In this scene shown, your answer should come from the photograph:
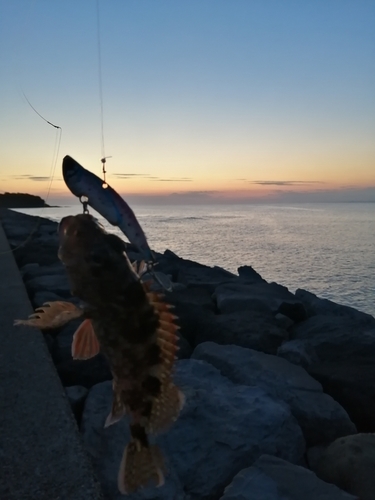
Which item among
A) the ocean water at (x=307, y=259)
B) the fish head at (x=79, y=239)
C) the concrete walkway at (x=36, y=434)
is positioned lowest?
the ocean water at (x=307, y=259)

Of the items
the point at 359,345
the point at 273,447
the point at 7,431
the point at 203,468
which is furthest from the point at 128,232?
the point at 359,345

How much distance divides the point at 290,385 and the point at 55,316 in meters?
4.30

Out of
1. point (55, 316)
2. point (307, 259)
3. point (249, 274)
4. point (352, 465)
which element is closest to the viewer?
point (55, 316)

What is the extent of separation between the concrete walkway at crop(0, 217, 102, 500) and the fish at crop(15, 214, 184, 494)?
3.81 ft

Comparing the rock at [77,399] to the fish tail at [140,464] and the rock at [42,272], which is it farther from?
the rock at [42,272]

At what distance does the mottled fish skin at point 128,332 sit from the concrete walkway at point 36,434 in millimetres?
1067

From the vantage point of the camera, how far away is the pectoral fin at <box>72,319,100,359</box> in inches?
80.4

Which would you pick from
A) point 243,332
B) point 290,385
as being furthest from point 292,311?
point 290,385

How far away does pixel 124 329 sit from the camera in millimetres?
1968

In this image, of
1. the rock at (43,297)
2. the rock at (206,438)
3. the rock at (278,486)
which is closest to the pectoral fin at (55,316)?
the rock at (206,438)

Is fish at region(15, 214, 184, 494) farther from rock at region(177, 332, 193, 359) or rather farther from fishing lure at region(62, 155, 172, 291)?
rock at region(177, 332, 193, 359)

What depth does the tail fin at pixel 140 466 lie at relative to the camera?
2385 mm

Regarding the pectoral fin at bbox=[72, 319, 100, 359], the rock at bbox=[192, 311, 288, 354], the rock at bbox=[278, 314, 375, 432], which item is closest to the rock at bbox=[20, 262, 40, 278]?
the rock at bbox=[192, 311, 288, 354]

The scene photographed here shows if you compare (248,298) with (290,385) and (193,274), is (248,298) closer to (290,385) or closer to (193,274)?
(290,385)
